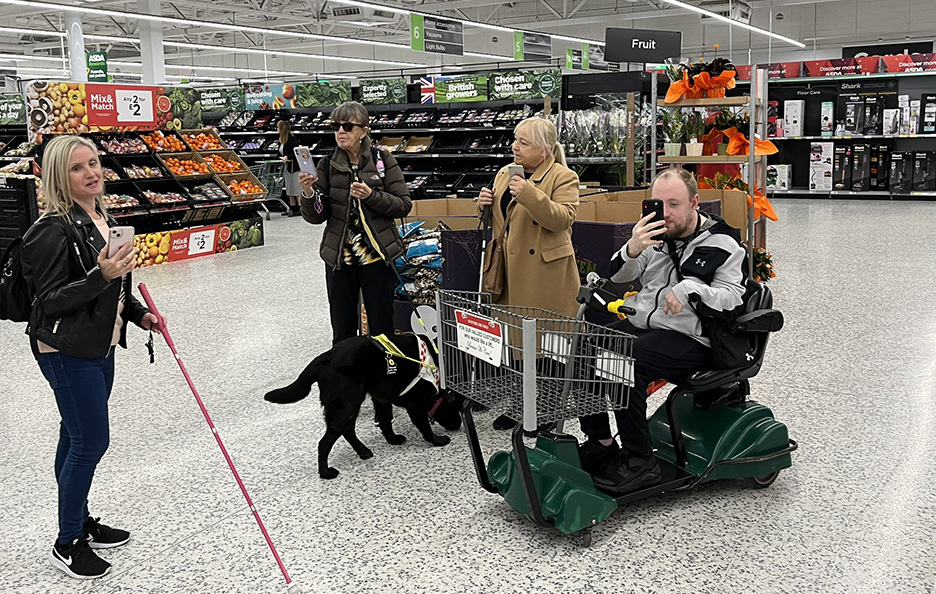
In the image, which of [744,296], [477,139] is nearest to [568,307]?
[744,296]

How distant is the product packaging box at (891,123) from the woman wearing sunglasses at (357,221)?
1213 cm

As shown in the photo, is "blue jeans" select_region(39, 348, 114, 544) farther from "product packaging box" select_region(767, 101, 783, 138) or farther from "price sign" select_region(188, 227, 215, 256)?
"product packaging box" select_region(767, 101, 783, 138)

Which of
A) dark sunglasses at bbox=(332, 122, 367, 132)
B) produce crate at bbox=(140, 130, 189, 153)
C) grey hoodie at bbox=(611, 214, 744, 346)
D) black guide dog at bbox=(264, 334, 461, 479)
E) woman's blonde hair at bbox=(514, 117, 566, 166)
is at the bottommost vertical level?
black guide dog at bbox=(264, 334, 461, 479)

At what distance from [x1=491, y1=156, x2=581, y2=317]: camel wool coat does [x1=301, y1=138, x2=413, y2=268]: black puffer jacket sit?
68 centimetres

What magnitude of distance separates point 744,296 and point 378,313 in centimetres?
178

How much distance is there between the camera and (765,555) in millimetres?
2643

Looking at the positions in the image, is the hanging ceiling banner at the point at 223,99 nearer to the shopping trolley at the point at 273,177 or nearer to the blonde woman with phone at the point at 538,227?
the shopping trolley at the point at 273,177

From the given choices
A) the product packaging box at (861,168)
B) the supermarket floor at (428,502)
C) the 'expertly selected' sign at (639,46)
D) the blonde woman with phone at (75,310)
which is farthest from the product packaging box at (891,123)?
the blonde woman with phone at (75,310)

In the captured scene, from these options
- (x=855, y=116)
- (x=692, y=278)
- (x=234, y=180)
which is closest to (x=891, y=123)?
(x=855, y=116)

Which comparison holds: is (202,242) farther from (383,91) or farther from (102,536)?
(102,536)

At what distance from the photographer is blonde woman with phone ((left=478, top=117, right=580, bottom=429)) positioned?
336 centimetres

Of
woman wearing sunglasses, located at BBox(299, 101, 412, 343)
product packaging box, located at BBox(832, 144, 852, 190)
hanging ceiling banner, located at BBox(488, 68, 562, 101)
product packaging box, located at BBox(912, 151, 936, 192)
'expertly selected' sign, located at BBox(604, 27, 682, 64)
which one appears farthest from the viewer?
product packaging box, located at BBox(832, 144, 852, 190)

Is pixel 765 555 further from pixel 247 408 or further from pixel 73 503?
pixel 247 408

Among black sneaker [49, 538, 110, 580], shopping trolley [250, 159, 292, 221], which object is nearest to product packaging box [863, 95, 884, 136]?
shopping trolley [250, 159, 292, 221]
